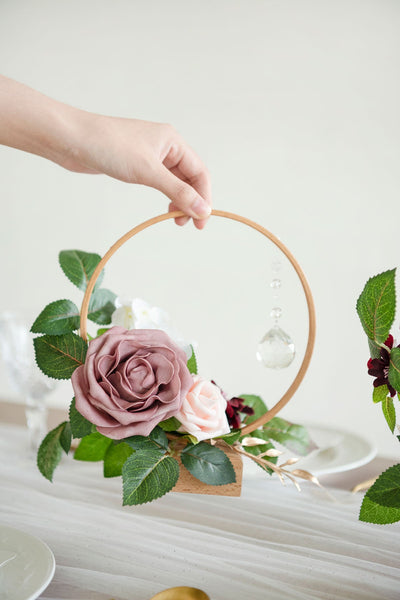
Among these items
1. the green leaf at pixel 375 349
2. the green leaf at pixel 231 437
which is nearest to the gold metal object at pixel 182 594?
the green leaf at pixel 231 437

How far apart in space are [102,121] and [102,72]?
146cm

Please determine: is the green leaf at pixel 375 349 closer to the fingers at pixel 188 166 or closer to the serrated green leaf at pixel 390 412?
the serrated green leaf at pixel 390 412

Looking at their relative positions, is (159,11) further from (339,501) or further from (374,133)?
(339,501)

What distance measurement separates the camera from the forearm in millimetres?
610

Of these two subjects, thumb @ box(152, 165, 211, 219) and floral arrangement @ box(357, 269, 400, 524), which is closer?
floral arrangement @ box(357, 269, 400, 524)

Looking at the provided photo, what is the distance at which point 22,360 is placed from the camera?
31.1 inches

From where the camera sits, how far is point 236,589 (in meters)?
0.48

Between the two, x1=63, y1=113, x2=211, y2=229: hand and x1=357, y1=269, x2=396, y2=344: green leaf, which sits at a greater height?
x1=63, y1=113, x2=211, y2=229: hand

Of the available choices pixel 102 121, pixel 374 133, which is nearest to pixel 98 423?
pixel 102 121

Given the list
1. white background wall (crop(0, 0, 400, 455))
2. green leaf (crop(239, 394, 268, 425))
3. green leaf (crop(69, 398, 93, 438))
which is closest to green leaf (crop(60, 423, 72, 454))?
green leaf (crop(69, 398, 93, 438))

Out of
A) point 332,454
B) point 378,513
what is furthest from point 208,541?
point 332,454

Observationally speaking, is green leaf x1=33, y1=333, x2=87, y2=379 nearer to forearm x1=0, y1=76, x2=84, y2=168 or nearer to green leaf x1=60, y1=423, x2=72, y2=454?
green leaf x1=60, y1=423, x2=72, y2=454

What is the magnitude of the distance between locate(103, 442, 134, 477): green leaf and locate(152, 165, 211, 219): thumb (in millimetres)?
261

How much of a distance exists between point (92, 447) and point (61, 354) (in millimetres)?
146
